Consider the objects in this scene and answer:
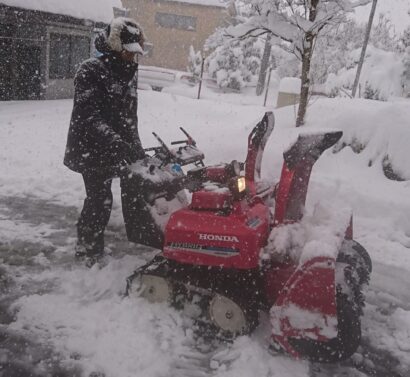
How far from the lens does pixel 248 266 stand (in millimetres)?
3135

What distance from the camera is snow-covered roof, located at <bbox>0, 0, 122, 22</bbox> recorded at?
474 inches

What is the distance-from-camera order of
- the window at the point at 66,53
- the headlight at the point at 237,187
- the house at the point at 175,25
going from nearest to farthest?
the headlight at the point at 237,187, the window at the point at 66,53, the house at the point at 175,25

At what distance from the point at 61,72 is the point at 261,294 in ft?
43.4

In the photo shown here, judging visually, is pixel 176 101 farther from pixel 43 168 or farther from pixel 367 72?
pixel 367 72

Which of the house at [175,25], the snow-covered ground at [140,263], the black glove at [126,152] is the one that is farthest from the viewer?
the house at [175,25]

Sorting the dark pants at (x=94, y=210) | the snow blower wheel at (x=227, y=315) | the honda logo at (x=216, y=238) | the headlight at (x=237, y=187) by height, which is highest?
the headlight at (x=237, y=187)

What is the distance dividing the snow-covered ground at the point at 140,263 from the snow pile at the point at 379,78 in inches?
507

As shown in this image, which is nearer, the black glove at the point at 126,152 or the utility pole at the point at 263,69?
the black glove at the point at 126,152

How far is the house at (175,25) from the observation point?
98.8 ft

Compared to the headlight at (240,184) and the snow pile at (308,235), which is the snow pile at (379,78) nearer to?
the snow pile at (308,235)

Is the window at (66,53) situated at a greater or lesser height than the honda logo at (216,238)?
greater

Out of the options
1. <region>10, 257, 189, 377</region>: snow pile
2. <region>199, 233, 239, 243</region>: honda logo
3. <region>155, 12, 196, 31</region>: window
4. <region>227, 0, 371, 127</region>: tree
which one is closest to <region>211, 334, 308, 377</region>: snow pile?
<region>10, 257, 189, 377</region>: snow pile

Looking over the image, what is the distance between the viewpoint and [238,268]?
320 centimetres

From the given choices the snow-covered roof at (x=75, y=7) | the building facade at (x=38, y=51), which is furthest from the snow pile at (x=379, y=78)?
the building facade at (x=38, y=51)
